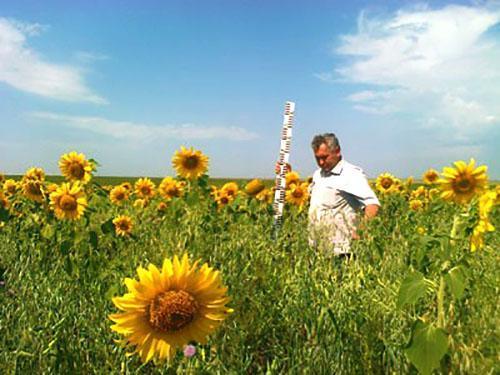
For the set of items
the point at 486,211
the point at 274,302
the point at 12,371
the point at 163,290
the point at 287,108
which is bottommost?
the point at 12,371

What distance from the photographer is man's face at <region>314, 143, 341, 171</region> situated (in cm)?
562

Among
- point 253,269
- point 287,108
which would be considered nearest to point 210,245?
point 253,269

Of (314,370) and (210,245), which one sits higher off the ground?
(210,245)

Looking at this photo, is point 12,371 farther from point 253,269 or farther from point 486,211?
point 486,211

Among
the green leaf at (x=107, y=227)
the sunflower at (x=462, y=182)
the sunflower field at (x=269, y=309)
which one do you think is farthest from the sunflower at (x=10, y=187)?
the sunflower at (x=462, y=182)

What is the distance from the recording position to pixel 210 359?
2.25 meters

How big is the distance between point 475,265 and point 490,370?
1.66 meters

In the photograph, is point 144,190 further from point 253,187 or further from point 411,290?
point 411,290

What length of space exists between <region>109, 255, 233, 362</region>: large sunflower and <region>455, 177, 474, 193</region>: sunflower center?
2.62 m

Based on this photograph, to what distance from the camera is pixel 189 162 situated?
6125mm

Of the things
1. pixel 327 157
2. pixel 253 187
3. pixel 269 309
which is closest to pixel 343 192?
pixel 327 157

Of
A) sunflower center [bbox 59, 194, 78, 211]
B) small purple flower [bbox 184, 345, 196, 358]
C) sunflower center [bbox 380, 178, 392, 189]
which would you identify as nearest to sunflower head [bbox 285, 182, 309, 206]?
sunflower center [bbox 59, 194, 78, 211]

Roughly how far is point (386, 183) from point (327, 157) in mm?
4555

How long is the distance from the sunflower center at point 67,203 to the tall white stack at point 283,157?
2645 millimetres
